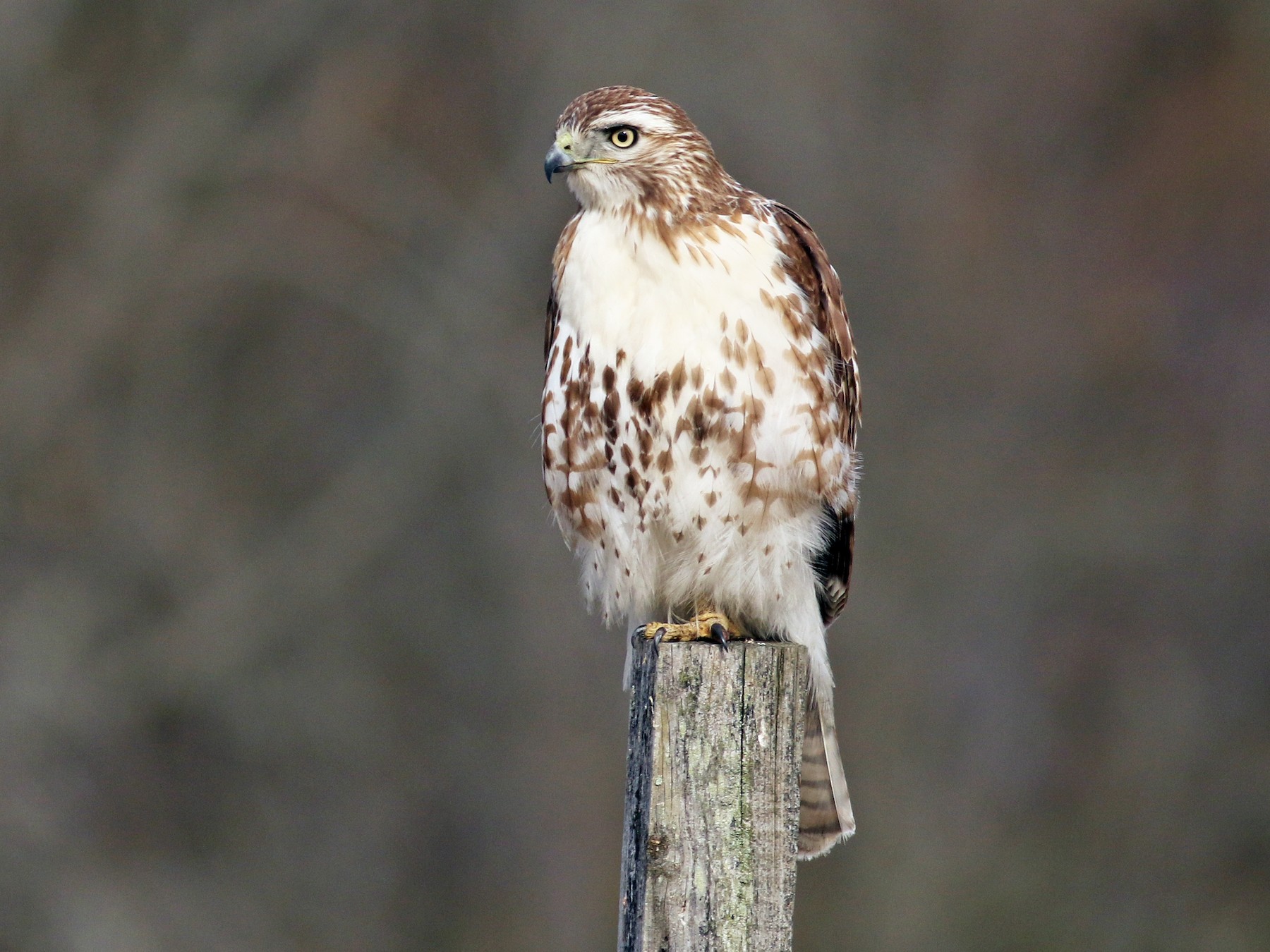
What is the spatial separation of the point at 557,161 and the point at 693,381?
1.90ft

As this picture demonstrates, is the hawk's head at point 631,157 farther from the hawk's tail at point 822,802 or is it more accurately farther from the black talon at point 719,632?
the hawk's tail at point 822,802

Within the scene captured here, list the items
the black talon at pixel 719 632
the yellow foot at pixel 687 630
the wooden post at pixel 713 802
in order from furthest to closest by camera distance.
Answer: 1. the yellow foot at pixel 687 630
2. the black talon at pixel 719 632
3. the wooden post at pixel 713 802

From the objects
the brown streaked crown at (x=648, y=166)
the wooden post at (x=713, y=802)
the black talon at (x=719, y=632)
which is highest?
the brown streaked crown at (x=648, y=166)

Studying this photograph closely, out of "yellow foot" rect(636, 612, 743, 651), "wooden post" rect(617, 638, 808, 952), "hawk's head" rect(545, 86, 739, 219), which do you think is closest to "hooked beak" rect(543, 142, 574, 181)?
"hawk's head" rect(545, 86, 739, 219)

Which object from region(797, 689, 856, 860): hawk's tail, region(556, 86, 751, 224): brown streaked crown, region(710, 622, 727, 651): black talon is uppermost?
region(556, 86, 751, 224): brown streaked crown

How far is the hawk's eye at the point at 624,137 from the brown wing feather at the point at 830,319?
381 millimetres

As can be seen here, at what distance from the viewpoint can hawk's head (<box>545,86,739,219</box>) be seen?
3715mm

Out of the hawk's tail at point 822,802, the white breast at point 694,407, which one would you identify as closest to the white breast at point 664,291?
the white breast at point 694,407

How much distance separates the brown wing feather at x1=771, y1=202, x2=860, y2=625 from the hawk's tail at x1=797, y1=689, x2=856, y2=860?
42 cm

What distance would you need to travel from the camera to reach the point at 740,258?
3.70 meters

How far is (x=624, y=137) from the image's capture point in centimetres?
372

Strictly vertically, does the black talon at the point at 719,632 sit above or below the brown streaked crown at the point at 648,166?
below

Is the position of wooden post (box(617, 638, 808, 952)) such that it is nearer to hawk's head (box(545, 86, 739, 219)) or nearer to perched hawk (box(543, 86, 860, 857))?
perched hawk (box(543, 86, 860, 857))

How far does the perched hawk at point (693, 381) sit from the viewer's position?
11.9 feet
